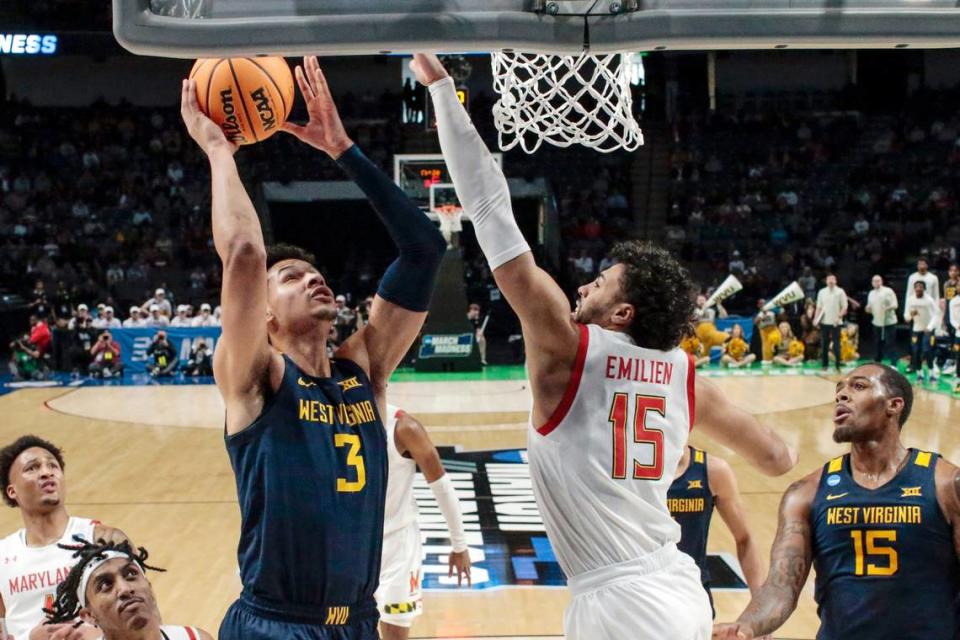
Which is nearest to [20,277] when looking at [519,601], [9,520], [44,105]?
[44,105]

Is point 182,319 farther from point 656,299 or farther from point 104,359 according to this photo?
point 656,299

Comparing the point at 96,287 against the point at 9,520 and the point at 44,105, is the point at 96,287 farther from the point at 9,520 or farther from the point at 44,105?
the point at 9,520

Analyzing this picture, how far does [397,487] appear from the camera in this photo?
5145 millimetres

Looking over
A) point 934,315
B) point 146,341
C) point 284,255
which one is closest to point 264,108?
point 284,255

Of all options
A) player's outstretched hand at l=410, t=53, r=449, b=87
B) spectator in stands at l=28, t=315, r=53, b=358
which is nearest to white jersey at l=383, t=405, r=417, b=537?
player's outstretched hand at l=410, t=53, r=449, b=87

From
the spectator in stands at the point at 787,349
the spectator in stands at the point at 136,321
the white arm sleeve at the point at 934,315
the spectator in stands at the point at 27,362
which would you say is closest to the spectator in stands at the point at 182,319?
the spectator in stands at the point at 136,321

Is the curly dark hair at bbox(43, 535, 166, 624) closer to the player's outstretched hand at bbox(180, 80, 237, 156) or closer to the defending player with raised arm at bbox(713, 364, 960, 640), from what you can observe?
the player's outstretched hand at bbox(180, 80, 237, 156)

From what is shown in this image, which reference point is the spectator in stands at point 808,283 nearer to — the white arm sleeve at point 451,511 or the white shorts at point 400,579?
the white arm sleeve at point 451,511

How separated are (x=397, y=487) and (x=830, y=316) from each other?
15562 millimetres

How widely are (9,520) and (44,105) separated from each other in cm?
2229

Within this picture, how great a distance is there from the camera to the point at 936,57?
28.2m

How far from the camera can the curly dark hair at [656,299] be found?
119 inches

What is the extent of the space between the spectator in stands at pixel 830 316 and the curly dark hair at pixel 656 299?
1668 cm

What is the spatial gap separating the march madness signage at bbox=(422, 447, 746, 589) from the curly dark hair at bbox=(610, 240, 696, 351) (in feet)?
11.1
